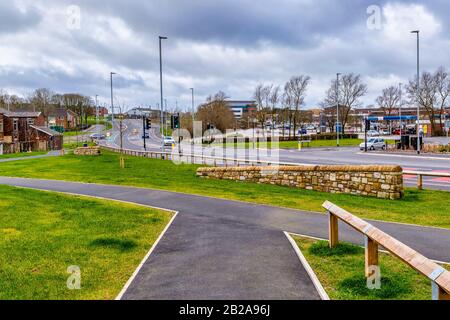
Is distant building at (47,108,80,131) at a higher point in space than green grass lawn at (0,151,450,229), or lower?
higher

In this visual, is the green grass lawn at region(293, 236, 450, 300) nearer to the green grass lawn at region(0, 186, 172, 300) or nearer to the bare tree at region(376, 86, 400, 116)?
the green grass lawn at region(0, 186, 172, 300)

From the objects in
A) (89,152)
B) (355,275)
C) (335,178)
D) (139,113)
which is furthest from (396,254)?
(139,113)

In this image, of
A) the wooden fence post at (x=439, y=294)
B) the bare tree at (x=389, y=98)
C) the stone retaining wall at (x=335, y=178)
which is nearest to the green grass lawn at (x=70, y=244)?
the wooden fence post at (x=439, y=294)

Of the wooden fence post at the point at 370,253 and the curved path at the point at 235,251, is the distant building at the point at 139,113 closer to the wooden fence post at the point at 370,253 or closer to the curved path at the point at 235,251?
the curved path at the point at 235,251

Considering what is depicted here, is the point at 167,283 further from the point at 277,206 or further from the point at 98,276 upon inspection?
the point at 277,206

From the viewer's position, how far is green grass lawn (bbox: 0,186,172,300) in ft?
21.4

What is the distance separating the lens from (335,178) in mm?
17703

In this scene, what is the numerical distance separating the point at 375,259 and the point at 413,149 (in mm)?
40985

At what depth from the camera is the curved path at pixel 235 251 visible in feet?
20.6

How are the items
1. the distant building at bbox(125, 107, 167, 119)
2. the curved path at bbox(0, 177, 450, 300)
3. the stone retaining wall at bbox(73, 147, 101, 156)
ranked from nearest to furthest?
the curved path at bbox(0, 177, 450, 300), the stone retaining wall at bbox(73, 147, 101, 156), the distant building at bbox(125, 107, 167, 119)

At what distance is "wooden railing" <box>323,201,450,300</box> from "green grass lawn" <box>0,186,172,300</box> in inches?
152

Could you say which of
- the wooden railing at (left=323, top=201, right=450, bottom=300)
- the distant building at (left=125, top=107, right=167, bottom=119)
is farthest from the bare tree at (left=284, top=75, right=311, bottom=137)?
the wooden railing at (left=323, top=201, right=450, bottom=300)
